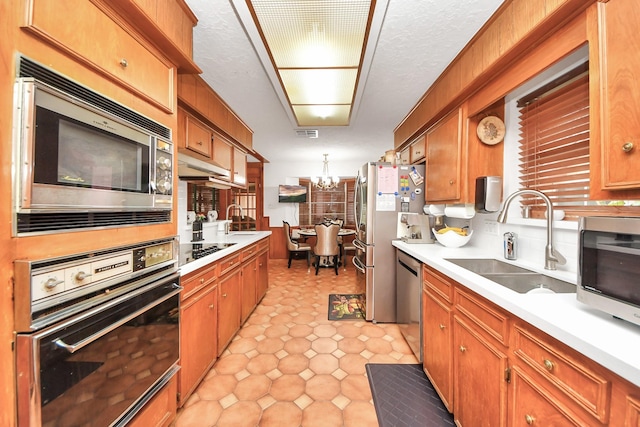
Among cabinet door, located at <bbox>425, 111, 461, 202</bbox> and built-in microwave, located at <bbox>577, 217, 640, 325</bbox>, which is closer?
built-in microwave, located at <bbox>577, 217, 640, 325</bbox>

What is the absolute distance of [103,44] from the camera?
3.08 ft

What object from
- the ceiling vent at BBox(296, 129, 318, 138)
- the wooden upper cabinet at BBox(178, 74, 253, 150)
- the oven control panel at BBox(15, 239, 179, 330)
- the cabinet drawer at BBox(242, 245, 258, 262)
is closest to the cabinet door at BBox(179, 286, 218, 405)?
the oven control panel at BBox(15, 239, 179, 330)

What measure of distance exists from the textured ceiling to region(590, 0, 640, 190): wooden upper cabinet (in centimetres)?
68

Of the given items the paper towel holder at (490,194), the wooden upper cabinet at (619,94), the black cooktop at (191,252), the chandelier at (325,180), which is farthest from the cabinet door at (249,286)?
the chandelier at (325,180)

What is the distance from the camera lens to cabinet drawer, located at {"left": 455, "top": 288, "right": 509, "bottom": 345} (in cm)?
103

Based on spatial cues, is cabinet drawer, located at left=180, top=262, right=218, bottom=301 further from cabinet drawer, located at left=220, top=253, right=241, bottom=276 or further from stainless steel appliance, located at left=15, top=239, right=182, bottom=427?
stainless steel appliance, located at left=15, top=239, right=182, bottom=427

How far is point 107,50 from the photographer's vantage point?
0.95 meters

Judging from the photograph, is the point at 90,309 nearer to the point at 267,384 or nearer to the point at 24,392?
the point at 24,392

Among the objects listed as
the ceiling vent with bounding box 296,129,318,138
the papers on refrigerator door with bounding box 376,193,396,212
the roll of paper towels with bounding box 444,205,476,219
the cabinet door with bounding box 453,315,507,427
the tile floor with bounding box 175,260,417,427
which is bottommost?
the tile floor with bounding box 175,260,417,427

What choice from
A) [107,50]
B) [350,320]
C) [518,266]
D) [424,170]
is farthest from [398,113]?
[107,50]

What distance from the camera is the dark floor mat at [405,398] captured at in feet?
4.82

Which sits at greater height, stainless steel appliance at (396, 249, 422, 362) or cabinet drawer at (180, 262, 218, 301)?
cabinet drawer at (180, 262, 218, 301)

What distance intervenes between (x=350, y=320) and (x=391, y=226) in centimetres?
115

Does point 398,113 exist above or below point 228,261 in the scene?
above
